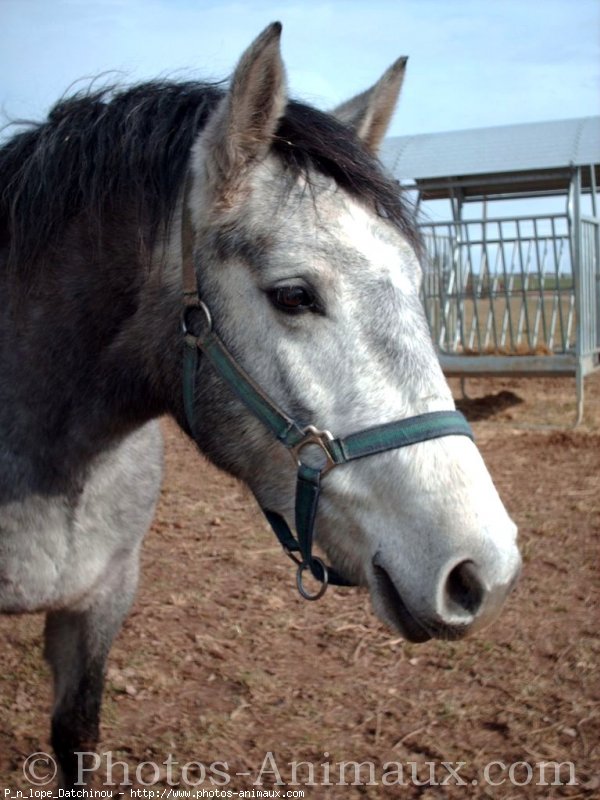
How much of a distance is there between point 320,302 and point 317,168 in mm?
370

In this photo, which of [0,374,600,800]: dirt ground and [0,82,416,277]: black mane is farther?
[0,374,600,800]: dirt ground

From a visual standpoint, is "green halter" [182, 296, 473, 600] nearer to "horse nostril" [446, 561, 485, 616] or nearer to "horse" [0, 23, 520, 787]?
"horse" [0, 23, 520, 787]

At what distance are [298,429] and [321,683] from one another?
2.01 metres

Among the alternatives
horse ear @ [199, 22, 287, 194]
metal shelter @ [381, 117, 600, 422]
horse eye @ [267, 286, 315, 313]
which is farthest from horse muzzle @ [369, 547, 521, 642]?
metal shelter @ [381, 117, 600, 422]

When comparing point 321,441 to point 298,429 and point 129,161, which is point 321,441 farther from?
point 129,161


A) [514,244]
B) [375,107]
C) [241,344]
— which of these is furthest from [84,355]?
[514,244]

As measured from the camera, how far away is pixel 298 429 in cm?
173

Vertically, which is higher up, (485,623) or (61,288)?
(61,288)

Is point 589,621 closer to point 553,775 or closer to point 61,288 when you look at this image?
point 553,775

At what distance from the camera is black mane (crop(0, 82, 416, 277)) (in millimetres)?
1893

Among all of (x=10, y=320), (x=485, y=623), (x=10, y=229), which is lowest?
(x=485, y=623)

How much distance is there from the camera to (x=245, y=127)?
182 centimetres

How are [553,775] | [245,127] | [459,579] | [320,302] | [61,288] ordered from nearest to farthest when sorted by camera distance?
[459,579] < [320,302] < [245,127] < [61,288] < [553,775]

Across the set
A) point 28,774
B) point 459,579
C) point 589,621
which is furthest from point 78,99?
point 589,621
